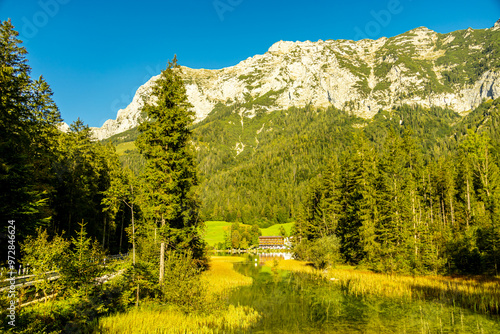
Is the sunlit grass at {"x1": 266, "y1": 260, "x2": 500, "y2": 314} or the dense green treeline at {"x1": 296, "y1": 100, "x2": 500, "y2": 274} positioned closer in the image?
the sunlit grass at {"x1": 266, "y1": 260, "x2": 500, "y2": 314}

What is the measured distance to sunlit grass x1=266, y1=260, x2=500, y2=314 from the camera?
78.2 feet

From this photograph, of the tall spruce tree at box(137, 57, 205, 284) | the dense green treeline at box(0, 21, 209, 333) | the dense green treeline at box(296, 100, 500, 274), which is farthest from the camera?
the dense green treeline at box(296, 100, 500, 274)

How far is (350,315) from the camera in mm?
22047

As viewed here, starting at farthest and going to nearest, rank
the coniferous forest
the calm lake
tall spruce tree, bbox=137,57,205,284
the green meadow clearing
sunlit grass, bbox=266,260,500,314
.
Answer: the green meadow clearing < sunlit grass, bbox=266,260,500,314 < tall spruce tree, bbox=137,57,205,284 < the calm lake < the coniferous forest

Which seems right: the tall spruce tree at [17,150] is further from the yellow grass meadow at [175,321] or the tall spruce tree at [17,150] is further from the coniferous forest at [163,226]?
the yellow grass meadow at [175,321]

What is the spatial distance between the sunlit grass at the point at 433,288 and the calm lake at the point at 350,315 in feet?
5.62

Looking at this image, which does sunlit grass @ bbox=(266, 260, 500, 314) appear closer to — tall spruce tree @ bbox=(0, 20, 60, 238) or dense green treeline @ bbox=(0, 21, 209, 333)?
dense green treeline @ bbox=(0, 21, 209, 333)

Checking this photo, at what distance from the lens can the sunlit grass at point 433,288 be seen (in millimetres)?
23844

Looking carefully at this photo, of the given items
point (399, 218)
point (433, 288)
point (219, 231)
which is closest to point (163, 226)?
point (433, 288)

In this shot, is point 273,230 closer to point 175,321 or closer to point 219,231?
point 219,231

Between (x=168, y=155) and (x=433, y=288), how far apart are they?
1180 inches

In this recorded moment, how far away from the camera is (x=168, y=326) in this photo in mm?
15883

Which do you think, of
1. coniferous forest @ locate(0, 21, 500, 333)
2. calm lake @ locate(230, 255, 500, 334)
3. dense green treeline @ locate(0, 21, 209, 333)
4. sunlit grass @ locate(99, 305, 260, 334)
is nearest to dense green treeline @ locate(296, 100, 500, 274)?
coniferous forest @ locate(0, 21, 500, 333)

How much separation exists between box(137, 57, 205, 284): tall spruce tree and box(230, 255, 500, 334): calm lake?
9.64m
